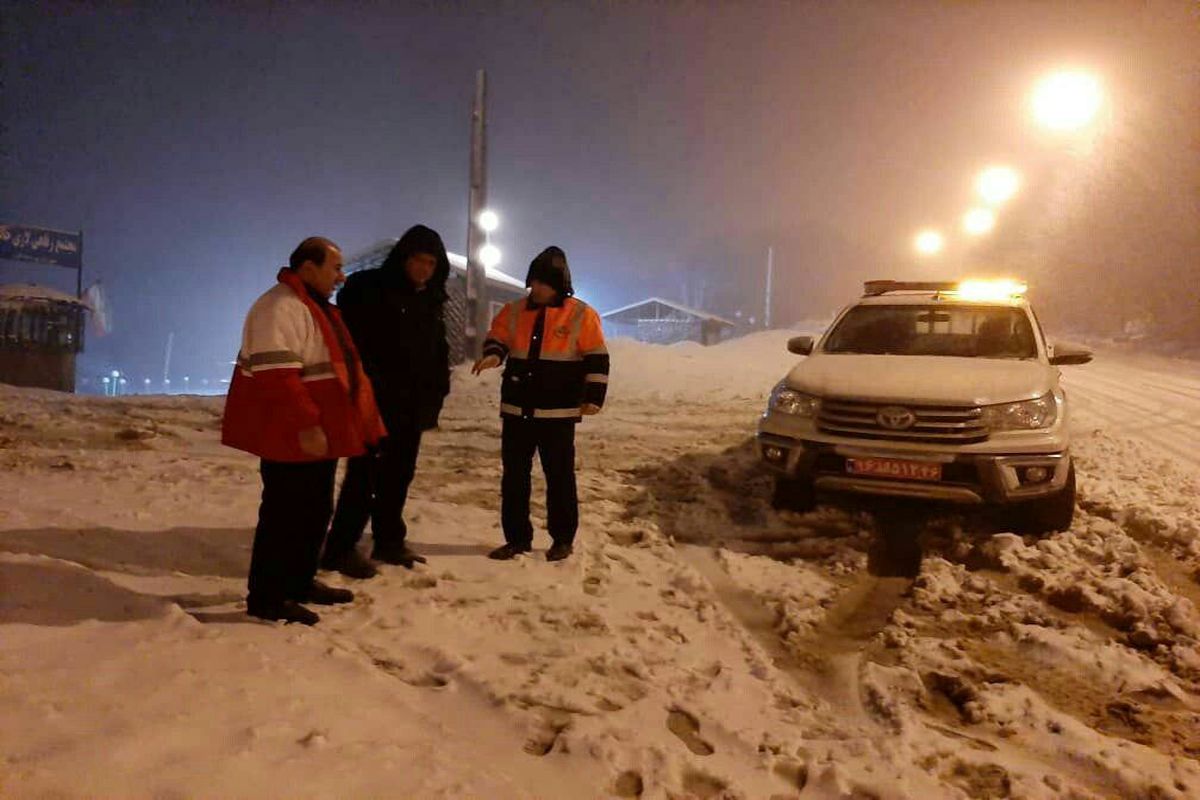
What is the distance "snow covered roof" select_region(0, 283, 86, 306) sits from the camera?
849 inches

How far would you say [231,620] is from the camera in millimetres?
2910

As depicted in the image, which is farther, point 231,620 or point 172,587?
point 172,587

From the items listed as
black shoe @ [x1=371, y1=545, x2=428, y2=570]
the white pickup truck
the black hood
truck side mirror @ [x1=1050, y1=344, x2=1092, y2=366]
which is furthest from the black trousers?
truck side mirror @ [x1=1050, y1=344, x2=1092, y2=366]

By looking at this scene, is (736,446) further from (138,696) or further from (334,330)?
(138,696)

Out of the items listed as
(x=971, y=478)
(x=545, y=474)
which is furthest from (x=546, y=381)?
(x=971, y=478)

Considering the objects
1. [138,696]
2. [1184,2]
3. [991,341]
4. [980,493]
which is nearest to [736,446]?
[991,341]

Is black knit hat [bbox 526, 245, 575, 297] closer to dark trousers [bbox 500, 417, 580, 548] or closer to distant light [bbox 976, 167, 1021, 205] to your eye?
dark trousers [bbox 500, 417, 580, 548]

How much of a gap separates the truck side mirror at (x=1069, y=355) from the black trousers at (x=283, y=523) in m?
5.36

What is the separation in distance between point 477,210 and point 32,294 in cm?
1673

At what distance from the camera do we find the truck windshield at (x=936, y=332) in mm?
5387

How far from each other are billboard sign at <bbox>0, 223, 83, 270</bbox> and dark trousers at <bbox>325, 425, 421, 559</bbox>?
102 ft

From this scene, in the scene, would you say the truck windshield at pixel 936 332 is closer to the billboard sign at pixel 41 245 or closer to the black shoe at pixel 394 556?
the black shoe at pixel 394 556

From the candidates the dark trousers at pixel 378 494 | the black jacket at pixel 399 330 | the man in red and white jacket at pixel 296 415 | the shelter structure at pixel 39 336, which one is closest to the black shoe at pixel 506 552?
the dark trousers at pixel 378 494

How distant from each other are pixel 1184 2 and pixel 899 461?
40408 mm
